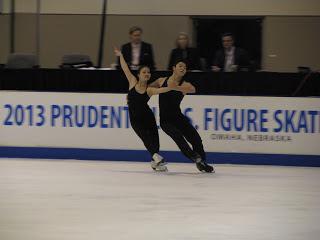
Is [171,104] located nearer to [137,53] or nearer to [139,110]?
[139,110]

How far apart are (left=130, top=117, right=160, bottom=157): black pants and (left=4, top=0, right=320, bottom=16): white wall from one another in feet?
17.2

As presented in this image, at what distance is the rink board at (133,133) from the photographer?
10.6 meters

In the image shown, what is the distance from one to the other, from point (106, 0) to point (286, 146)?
5.16 meters

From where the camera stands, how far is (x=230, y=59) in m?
11.1

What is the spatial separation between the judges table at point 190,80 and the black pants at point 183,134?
1146mm

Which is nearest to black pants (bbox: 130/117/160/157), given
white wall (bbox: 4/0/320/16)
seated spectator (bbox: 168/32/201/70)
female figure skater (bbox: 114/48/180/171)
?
female figure skater (bbox: 114/48/180/171)

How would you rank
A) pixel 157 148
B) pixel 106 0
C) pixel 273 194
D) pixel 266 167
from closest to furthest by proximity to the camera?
1. pixel 273 194
2. pixel 157 148
3. pixel 266 167
4. pixel 106 0

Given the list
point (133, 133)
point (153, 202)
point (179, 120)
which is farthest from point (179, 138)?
point (153, 202)

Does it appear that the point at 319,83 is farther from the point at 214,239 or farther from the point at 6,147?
the point at 214,239

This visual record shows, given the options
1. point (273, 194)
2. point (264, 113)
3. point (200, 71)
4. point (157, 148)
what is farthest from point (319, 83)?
point (273, 194)

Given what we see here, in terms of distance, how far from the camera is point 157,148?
9766 mm

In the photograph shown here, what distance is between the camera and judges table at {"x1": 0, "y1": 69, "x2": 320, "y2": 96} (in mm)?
10664

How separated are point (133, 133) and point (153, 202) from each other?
3.68m

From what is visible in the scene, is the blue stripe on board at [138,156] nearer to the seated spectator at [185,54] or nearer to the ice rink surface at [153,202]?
the ice rink surface at [153,202]
